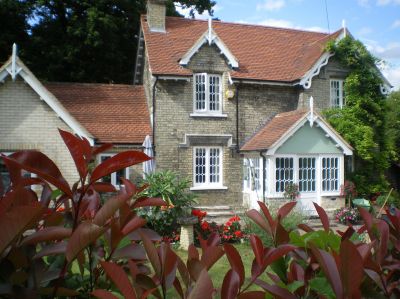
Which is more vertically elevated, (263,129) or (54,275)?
(263,129)

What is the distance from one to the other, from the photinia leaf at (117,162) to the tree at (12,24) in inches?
1075

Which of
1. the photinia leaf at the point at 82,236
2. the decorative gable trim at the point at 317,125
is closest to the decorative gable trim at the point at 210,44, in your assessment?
the decorative gable trim at the point at 317,125

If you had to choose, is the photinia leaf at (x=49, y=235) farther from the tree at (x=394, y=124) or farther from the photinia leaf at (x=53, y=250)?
the tree at (x=394, y=124)

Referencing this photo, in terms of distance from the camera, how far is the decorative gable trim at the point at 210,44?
19141 mm

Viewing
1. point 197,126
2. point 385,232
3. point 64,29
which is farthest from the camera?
point 64,29

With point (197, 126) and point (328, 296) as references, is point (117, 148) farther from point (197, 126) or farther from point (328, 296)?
point (328, 296)

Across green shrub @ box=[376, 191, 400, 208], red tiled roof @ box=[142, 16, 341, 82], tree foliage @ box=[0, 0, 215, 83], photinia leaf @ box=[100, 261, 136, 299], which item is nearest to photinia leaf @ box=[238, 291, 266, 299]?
photinia leaf @ box=[100, 261, 136, 299]

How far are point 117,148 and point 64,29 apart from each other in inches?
542

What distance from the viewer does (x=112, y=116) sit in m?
20.3

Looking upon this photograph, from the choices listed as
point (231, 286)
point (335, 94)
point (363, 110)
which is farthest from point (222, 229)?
point (231, 286)

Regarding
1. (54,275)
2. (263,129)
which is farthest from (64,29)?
(54,275)

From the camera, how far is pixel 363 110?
20.1 meters

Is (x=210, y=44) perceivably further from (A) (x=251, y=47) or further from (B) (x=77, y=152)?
(B) (x=77, y=152)

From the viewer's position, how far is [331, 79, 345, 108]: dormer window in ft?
69.2
